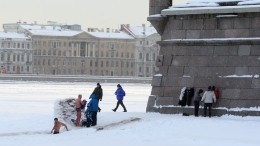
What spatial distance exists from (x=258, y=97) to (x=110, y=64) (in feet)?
358

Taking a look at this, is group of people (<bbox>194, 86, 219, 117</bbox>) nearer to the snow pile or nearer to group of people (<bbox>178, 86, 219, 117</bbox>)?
group of people (<bbox>178, 86, 219, 117</bbox>)

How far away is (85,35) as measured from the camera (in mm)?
125188

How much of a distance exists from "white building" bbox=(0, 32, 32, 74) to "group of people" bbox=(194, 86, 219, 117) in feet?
337

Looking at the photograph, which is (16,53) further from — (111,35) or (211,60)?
(211,60)

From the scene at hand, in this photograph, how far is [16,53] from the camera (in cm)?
12250

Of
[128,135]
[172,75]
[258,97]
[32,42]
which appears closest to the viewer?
[128,135]

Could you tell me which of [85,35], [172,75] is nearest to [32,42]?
[85,35]

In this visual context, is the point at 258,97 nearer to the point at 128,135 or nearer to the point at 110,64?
the point at 128,135

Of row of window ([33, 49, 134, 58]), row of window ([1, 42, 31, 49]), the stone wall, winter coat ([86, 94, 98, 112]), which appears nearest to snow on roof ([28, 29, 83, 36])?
row of window ([1, 42, 31, 49])

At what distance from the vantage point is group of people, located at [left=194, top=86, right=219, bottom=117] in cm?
1884

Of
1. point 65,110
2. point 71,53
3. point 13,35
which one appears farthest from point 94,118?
point 71,53

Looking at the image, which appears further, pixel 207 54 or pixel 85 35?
pixel 85 35

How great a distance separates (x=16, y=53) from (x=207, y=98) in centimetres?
10588

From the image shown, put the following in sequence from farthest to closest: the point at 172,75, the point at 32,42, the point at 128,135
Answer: the point at 32,42
the point at 172,75
the point at 128,135
